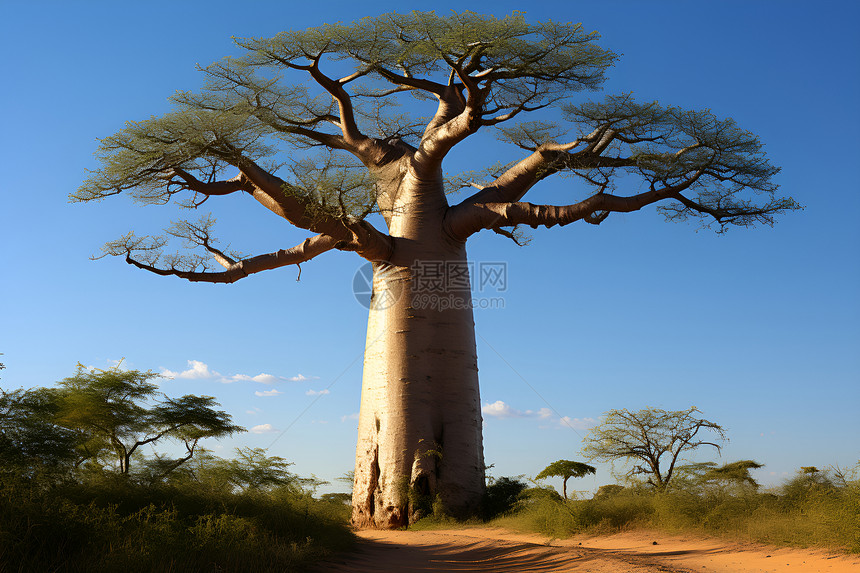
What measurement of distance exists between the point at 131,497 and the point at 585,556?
385 centimetres

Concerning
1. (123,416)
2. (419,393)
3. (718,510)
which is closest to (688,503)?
(718,510)

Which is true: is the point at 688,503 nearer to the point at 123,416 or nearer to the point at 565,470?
the point at 565,470

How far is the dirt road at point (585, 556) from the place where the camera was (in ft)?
16.8

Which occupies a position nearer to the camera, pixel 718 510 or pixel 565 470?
pixel 718 510

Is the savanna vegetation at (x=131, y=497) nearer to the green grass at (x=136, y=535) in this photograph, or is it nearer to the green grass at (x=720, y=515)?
the green grass at (x=136, y=535)

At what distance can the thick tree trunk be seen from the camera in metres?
9.05

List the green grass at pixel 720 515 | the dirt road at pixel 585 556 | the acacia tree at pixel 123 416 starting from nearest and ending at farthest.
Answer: the dirt road at pixel 585 556
the green grass at pixel 720 515
the acacia tree at pixel 123 416

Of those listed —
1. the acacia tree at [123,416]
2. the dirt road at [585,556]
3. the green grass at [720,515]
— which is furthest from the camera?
the acacia tree at [123,416]

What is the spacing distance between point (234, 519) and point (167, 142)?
5.63 meters

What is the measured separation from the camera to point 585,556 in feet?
17.7

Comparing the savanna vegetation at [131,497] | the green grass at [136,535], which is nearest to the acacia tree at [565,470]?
the savanna vegetation at [131,497]

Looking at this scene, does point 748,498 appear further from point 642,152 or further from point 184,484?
point 184,484

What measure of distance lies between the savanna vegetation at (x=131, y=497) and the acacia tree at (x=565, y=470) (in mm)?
A: 3378

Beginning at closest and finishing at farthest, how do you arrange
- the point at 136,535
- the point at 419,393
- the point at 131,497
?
the point at 136,535, the point at 131,497, the point at 419,393
